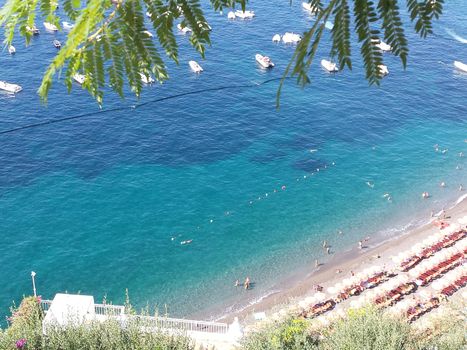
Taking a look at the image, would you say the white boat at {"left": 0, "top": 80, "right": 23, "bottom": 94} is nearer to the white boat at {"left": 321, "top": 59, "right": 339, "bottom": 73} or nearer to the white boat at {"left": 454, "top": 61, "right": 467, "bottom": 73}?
the white boat at {"left": 321, "top": 59, "right": 339, "bottom": 73}

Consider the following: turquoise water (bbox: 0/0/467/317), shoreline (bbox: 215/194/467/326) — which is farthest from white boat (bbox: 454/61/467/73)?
shoreline (bbox: 215/194/467/326)

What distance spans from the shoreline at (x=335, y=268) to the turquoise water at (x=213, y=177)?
713 millimetres

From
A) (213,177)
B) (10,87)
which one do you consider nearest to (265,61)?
(213,177)

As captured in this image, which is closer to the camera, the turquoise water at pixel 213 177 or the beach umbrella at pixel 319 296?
the beach umbrella at pixel 319 296

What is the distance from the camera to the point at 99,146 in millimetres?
49438

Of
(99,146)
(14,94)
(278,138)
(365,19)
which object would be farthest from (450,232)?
(14,94)

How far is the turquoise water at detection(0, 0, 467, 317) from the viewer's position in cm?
3794

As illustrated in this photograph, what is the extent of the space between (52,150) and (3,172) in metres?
4.67

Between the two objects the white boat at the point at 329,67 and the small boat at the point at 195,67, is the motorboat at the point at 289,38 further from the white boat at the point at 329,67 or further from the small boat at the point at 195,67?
the small boat at the point at 195,67

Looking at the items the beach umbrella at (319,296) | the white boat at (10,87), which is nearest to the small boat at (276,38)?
the white boat at (10,87)

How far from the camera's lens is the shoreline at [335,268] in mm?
35094

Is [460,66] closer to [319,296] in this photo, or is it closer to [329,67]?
[329,67]

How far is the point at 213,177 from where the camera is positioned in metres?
46.7

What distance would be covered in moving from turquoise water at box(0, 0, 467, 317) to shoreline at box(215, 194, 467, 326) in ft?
2.34
